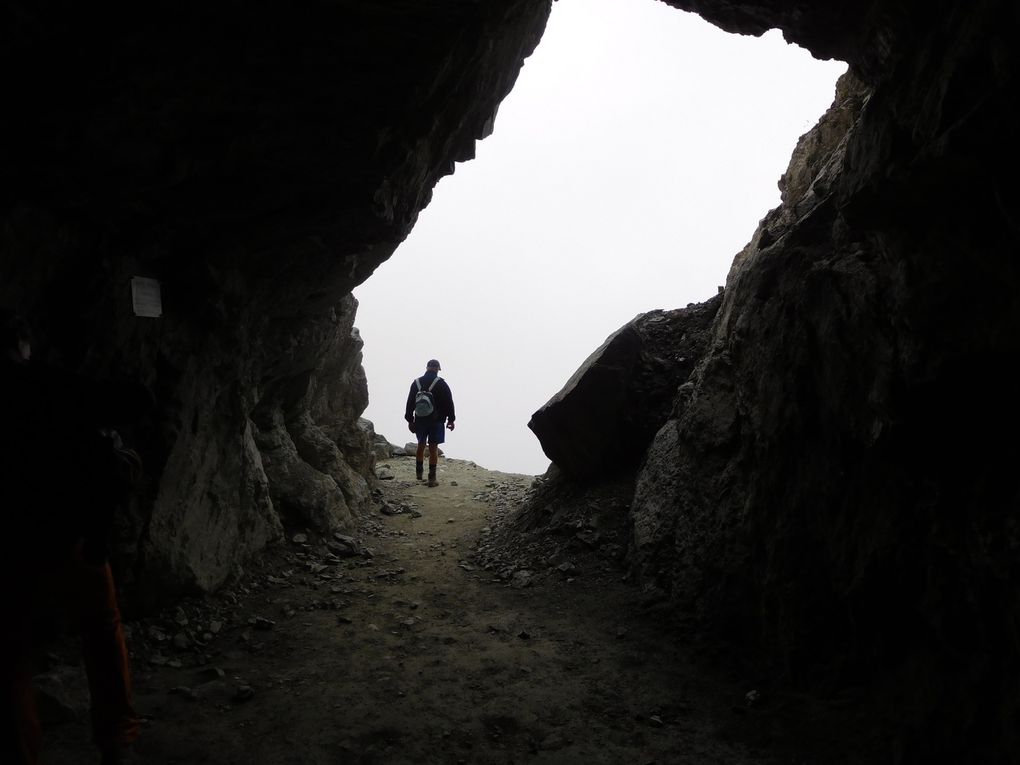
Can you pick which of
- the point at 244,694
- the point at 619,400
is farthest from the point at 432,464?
the point at 244,694

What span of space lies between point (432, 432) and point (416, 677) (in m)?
8.44

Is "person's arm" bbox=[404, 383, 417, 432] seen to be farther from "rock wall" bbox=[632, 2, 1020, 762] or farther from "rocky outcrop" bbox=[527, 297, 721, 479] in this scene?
"rock wall" bbox=[632, 2, 1020, 762]

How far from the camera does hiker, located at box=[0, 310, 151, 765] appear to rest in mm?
2838

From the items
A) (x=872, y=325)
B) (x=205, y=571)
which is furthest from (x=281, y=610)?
(x=872, y=325)

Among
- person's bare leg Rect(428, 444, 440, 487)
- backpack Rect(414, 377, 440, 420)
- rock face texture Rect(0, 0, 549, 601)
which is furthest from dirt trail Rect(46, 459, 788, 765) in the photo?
backpack Rect(414, 377, 440, 420)

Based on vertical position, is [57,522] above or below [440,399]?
below

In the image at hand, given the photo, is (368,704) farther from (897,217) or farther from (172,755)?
(897,217)

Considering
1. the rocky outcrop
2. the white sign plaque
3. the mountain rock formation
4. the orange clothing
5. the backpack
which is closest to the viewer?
the orange clothing

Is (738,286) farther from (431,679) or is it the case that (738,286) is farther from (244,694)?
(244,694)

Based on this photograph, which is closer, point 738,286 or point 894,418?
point 894,418

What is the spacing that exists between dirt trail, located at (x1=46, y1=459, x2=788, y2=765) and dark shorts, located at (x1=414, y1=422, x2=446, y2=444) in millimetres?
5430

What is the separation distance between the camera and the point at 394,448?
1930 cm

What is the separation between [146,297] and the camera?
5754 millimetres

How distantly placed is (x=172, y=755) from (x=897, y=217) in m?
5.87
